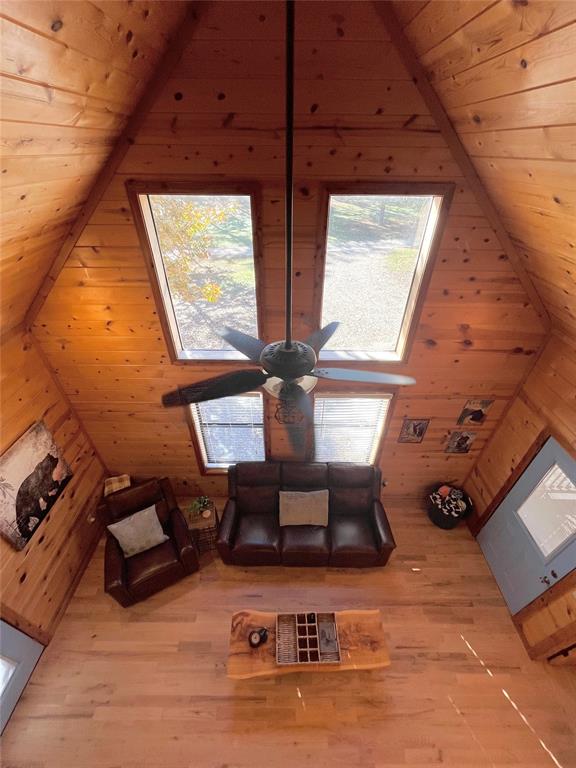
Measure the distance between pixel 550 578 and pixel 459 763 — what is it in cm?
179

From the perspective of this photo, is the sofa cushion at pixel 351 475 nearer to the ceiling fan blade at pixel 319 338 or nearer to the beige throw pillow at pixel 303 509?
the beige throw pillow at pixel 303 509

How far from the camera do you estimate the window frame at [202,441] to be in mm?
4258

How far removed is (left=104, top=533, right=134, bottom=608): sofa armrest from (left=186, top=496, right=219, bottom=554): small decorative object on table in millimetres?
836

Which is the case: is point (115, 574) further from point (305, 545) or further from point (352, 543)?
point (352, 543)

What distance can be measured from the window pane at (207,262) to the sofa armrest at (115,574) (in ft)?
7.67

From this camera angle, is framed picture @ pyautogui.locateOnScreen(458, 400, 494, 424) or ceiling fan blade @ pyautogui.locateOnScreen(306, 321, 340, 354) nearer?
ceiling fan blade @ pyautogui.locateOnScreen(306, 321, 340, 354)

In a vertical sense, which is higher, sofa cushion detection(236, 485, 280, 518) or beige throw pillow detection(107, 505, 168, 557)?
sofa cushion detection(236, 485, 280, 518)

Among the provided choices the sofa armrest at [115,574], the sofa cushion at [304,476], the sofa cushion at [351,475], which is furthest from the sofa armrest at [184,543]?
the sofa cushion at [351,475]

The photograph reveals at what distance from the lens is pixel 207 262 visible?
3287 millimetres

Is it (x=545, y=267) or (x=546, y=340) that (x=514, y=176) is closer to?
(x=545, y=267)

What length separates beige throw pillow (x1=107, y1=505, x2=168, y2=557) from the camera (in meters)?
4.06

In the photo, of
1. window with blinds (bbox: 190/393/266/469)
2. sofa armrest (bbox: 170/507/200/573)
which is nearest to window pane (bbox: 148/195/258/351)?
window with blinds (bbox: 190/393/266/469)

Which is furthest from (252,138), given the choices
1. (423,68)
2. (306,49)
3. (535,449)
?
(535,449)

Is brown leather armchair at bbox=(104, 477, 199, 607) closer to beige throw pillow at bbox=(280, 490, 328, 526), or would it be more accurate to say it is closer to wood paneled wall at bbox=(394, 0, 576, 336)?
beige throw pillow at bbox=(280, 490, 328, 526)
